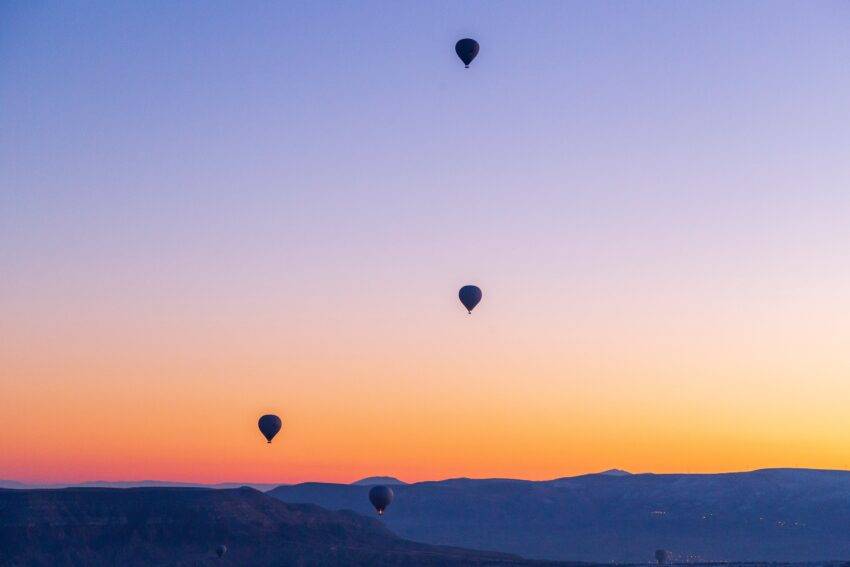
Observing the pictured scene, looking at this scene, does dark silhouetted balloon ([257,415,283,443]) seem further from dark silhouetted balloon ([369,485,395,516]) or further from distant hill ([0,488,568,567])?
distant hill ([0,488,568,567])

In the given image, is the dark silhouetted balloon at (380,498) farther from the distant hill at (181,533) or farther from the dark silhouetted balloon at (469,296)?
the distant hill at (181,533)

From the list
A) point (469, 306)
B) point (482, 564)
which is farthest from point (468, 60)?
point (482, 564)

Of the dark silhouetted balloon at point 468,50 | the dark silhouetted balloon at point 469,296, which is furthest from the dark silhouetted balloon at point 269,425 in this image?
the dark silhouetted balloon at point 468,50

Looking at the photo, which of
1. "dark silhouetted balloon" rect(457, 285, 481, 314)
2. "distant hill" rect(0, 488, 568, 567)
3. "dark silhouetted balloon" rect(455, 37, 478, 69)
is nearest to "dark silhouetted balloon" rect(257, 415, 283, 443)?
"dark silhouetted balloon" rect(457, 285, 481, 314)

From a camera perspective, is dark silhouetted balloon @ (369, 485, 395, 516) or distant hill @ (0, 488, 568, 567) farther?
distant hill @ (0, 488, 568, 567)

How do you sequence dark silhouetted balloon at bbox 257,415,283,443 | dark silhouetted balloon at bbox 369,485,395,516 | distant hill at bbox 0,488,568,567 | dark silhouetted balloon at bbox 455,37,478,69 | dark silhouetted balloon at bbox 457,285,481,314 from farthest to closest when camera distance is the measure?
distant hill at bbox 0,488,568,567 < dark silhouetted balloon at bbox 369,485,395,516 < dark silhouetted balloon at bbox 257,415,283,443 < dark silhouetted balloon at bbox 457,285,481,314 < dark silhouetted balloon at bbox 455,37,478,69
